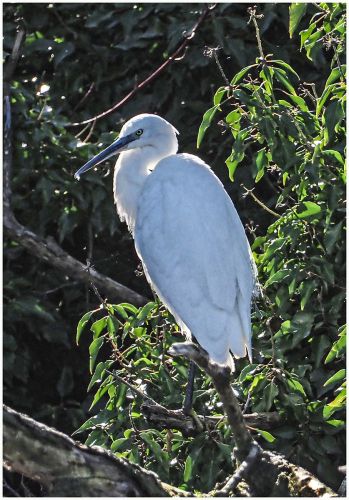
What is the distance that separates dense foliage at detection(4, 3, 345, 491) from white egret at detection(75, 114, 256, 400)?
0.06 meters

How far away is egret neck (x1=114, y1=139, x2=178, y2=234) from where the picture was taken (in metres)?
2.78

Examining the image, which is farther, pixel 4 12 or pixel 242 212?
pixel 4 12

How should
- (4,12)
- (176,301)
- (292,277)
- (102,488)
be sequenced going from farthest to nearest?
(4,12), (176,301), (292,277), (102,488)

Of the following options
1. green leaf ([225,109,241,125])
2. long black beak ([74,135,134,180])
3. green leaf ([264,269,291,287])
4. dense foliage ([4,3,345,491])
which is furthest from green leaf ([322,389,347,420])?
long black beak ([74,135,134,180])

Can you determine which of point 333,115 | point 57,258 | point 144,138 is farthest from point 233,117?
point 57,258

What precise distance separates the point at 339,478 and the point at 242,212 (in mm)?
964

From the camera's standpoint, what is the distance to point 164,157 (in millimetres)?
2771

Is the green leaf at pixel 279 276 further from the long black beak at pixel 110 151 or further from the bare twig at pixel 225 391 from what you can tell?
the long black beak at pixel 110 151

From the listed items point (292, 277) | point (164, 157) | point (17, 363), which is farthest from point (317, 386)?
point (17, 363)

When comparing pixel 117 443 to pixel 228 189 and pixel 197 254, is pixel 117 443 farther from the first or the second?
pixel 228 189

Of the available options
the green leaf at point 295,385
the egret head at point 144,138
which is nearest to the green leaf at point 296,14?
the egret head at point 144,138

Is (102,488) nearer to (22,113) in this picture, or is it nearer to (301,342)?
(301,342)

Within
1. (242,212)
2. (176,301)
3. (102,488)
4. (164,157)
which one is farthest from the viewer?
(242,212)

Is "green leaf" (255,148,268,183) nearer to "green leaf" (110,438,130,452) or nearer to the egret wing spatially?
the egret wing
